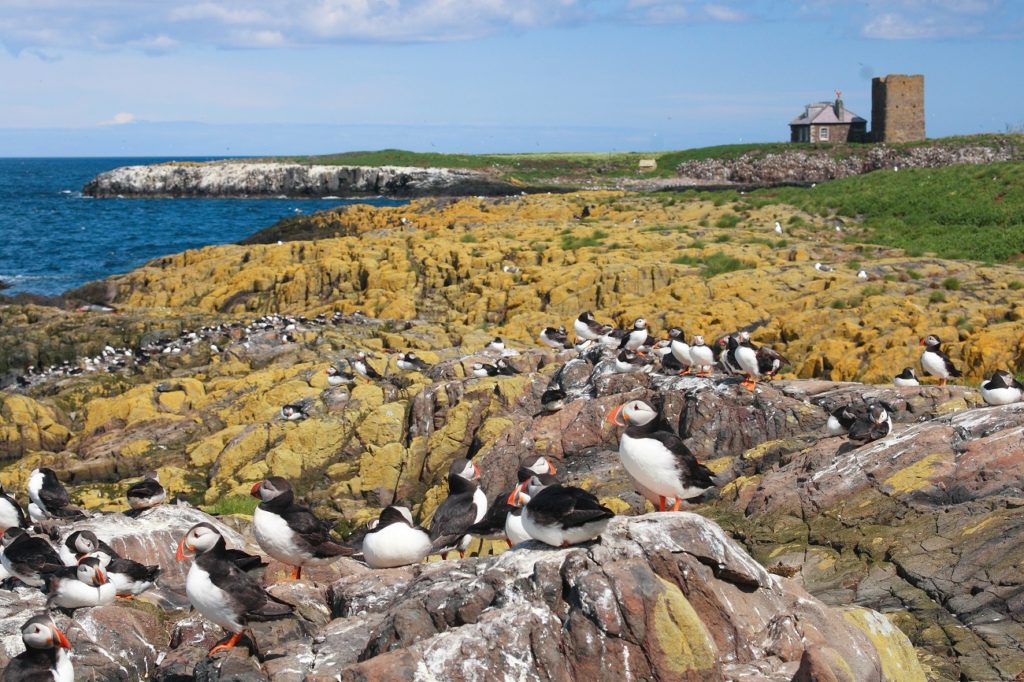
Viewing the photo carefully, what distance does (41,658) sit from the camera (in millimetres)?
10680

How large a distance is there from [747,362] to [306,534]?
40.0 ft

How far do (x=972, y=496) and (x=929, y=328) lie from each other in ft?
51.2

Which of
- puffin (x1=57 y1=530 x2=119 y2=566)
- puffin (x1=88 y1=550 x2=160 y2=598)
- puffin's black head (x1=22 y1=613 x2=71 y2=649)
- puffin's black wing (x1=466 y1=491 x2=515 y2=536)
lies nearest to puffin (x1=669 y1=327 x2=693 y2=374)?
puffin's black wing (x1=466 y1=491 x2=515 y2=536)

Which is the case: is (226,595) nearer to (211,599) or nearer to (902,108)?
(211,599)

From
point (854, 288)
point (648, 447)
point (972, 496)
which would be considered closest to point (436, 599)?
point (648, 447)

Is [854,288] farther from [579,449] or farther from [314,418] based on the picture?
[314,418]

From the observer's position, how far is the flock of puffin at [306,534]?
1059 centimetres

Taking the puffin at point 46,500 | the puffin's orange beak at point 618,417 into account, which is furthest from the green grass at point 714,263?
the puffin's orange beak at point 618,417

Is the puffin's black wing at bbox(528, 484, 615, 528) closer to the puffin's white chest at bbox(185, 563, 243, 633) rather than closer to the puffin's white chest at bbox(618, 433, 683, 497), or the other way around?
the puffin's white chest at bbox(618, 433, 683, 497)

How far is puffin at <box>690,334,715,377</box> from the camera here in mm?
22969

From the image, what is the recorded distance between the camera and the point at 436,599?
395 inches

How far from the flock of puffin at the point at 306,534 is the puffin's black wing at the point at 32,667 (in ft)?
0.04

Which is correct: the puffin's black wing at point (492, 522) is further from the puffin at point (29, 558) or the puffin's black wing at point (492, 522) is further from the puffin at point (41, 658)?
the puffin at point (29, 558)

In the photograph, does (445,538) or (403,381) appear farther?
(403,381)
